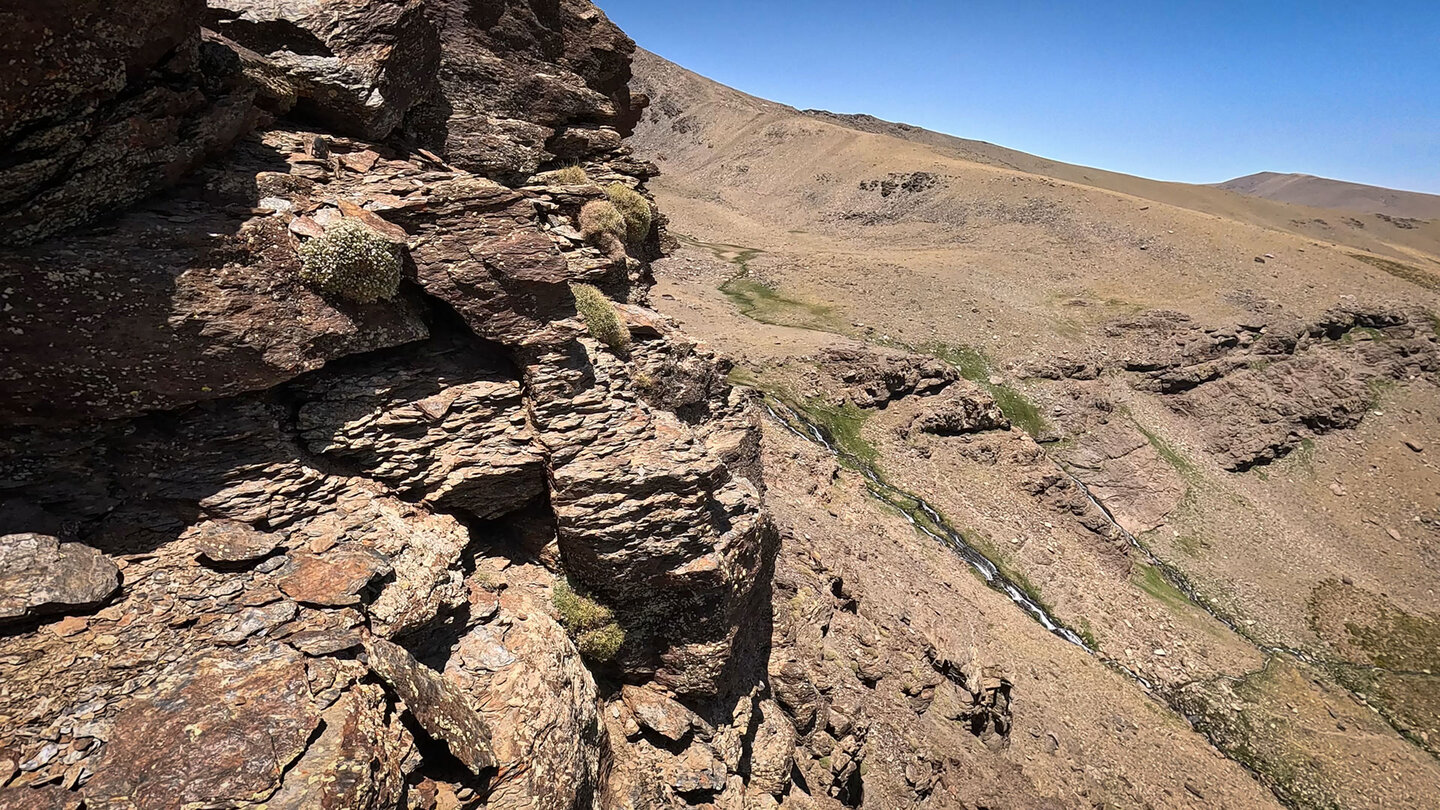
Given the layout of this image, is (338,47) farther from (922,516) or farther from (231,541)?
(922,516)

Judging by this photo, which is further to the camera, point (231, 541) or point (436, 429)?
point (436, 429)

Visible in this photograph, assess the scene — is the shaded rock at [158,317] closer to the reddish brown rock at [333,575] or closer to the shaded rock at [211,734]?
the reddish brown rock at [333,575]

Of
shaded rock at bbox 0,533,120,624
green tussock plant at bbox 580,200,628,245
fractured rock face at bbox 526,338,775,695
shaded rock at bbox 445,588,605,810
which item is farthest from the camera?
green tussock plant at bbox 580,200,628,245

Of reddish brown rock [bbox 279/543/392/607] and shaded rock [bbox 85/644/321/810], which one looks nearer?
shaded rock [bbox 85/644/321/810]

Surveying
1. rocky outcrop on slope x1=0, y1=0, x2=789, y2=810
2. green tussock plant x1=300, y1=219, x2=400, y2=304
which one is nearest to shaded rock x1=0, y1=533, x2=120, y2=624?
rocky outcrop on slope x1=0, y1=0, x2=789, y2=810

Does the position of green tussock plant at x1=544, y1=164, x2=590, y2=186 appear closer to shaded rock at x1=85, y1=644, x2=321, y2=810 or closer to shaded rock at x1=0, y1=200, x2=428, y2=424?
shaded rock at x1=0, y1=200, x2=428, y2=424

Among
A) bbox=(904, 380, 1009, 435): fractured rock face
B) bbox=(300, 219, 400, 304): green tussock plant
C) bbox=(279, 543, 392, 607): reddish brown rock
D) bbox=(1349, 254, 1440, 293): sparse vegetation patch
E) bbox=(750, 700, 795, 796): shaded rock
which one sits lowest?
bbox=(750, 700, 795, 796): shaded rock

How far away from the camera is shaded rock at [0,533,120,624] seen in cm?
624

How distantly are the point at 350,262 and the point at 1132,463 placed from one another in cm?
3859

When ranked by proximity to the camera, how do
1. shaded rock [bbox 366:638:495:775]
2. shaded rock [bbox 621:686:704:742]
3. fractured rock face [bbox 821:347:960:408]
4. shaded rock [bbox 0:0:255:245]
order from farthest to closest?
fractured rock face [bbox 821:347:960:408], shaded rock [bbox 621:686:704:742], shaded rock [bbox 366:638:495:775], shaded rock [bbox 0:0:255:245]

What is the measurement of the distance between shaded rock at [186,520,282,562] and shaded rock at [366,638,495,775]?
196cm

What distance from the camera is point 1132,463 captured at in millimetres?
34156

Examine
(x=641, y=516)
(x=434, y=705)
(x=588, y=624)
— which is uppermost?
(x=641, y=516)

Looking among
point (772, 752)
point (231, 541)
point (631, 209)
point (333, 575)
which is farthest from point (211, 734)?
point (631, 209)
